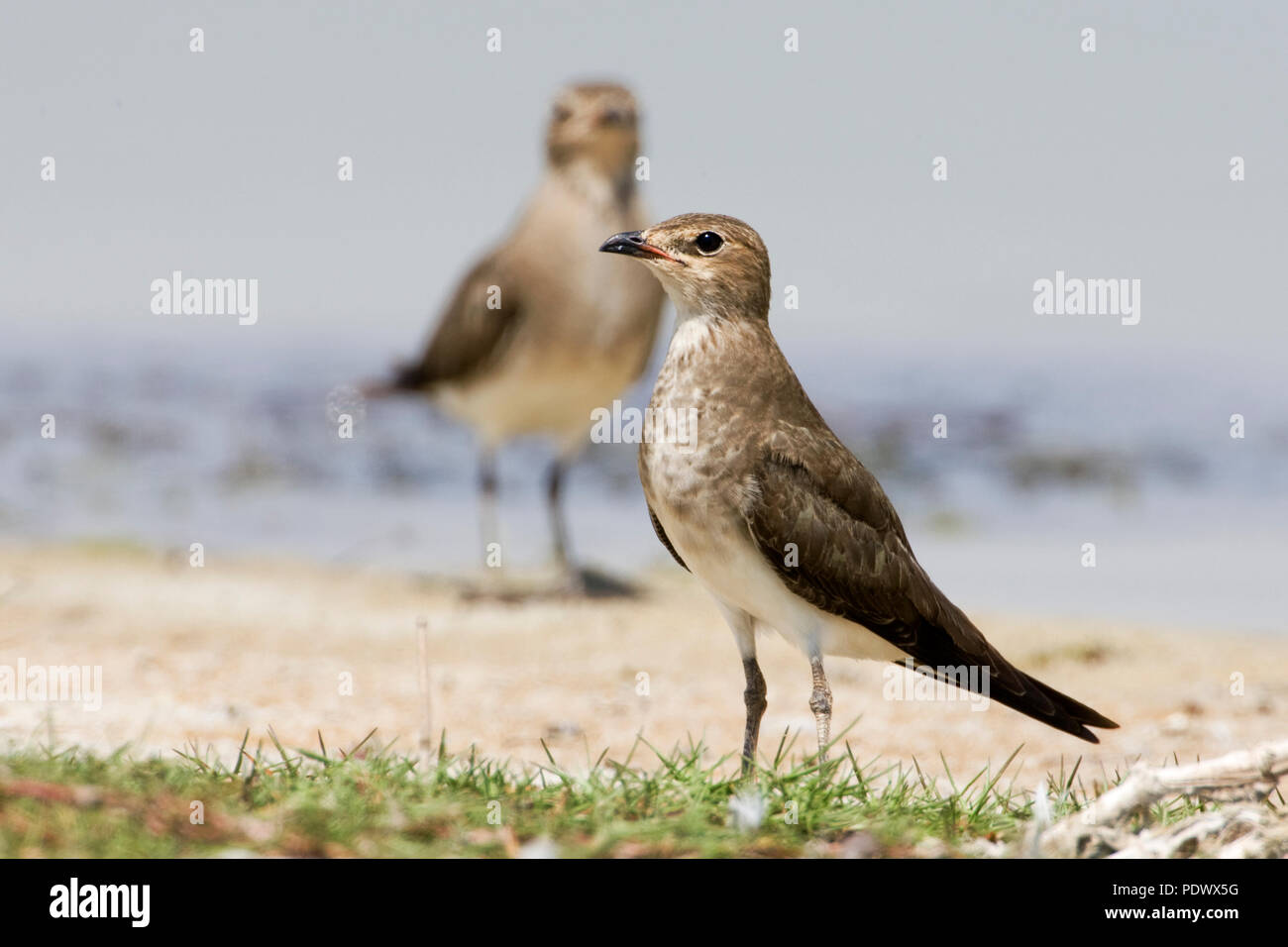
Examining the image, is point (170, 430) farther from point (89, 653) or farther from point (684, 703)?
point (684, 703)

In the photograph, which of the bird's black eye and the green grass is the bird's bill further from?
the green grass

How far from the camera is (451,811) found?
351 cm

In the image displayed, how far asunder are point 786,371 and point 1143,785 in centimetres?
160

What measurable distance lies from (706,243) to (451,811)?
1919 millimetres

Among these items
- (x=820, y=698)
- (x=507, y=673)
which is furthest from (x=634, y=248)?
(x=507, y=673)

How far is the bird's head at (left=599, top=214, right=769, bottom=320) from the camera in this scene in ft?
15.3

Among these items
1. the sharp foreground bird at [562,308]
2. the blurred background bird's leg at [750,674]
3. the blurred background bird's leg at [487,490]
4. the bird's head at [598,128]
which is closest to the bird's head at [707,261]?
the blurred background bird's leg at [750,674]

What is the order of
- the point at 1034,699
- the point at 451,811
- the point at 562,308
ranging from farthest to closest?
1. the point at 562,308
2. the point at 1034,699
3. the point at 451,811

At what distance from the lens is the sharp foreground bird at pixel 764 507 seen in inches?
171

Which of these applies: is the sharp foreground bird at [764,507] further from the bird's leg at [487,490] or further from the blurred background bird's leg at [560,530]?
the bird's leg at [487,490]

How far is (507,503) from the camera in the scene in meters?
14.0

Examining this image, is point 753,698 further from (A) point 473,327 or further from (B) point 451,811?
(A) point 473,327

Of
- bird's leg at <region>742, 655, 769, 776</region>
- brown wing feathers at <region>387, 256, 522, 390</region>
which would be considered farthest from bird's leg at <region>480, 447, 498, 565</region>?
bird's leg at <region>742, 655, 769, 776</region>

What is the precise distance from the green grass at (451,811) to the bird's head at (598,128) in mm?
6257
